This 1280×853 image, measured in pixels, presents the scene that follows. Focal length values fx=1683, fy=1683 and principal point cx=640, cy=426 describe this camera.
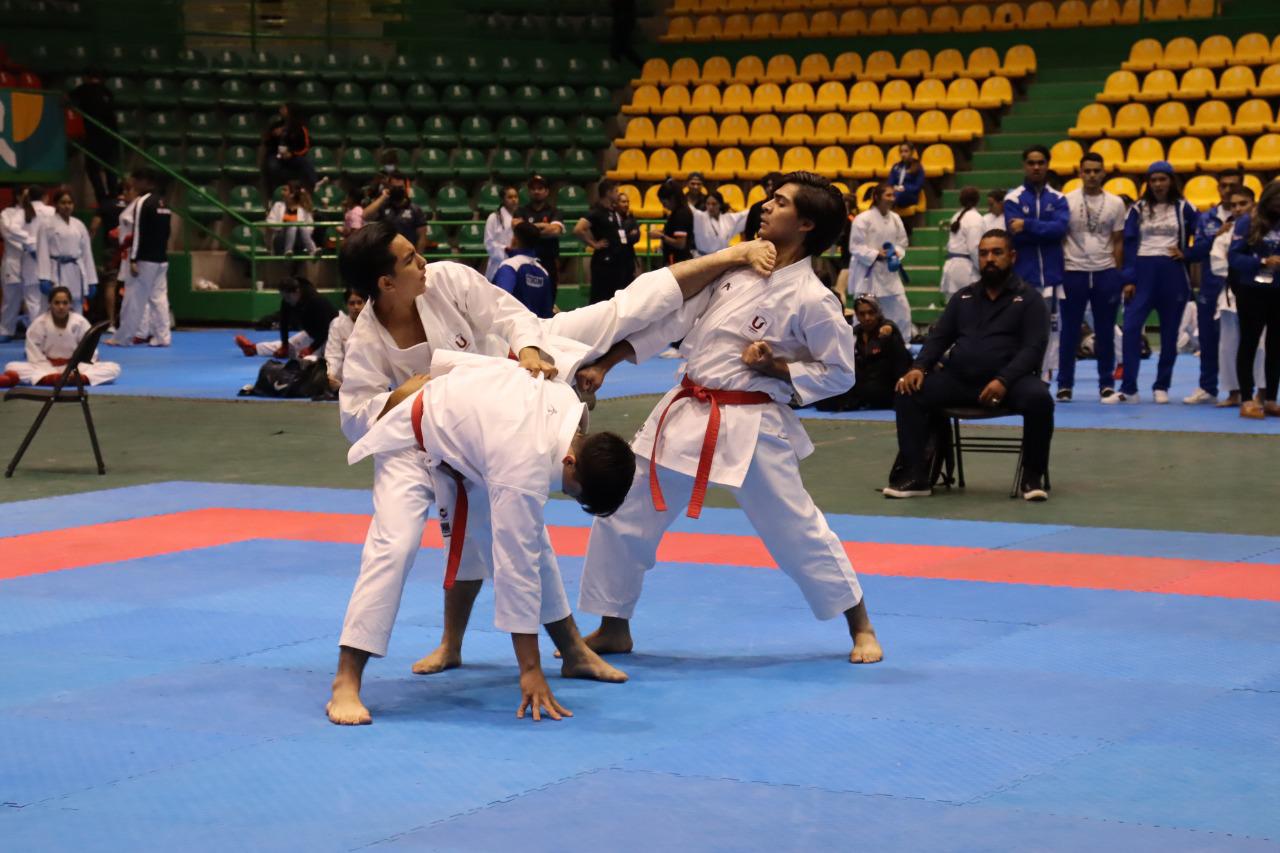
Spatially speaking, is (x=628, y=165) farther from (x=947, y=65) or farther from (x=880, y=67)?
(x=947, y=65)

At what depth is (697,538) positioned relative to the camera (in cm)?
791

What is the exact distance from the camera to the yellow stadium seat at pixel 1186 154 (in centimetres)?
1998

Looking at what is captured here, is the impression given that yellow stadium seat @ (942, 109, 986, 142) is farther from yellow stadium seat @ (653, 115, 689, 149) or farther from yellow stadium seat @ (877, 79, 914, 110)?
yellow stadium seat @ (653, 115, 689, 149)

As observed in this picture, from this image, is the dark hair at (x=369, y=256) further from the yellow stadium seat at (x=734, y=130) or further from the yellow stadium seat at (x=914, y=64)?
the yellow stadium seat at (x=914, y=64)

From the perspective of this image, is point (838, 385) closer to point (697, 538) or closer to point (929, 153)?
point (697, 538)

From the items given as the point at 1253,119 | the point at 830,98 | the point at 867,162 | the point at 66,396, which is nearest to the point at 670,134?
the point at 830,98

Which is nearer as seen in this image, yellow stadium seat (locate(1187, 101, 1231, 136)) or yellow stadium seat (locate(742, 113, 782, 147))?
yellow stadium seat (locate(1187, 101, 1231, 136))

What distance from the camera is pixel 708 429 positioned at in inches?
207

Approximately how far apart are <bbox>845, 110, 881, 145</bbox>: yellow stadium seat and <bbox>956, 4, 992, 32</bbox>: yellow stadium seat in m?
2.11

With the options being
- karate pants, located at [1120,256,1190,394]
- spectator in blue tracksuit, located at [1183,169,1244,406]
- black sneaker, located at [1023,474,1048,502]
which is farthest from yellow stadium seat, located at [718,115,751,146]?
black sneaker, located at [1023,474,1048,502]

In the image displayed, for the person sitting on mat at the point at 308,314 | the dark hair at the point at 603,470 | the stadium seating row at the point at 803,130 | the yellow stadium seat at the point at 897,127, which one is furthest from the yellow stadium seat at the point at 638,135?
the dark hair at the point at 603,470

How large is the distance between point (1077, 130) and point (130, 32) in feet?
43.1

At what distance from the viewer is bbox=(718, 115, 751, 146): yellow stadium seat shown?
77.6 feet

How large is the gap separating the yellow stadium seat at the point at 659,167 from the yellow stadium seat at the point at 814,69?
2218 mm
